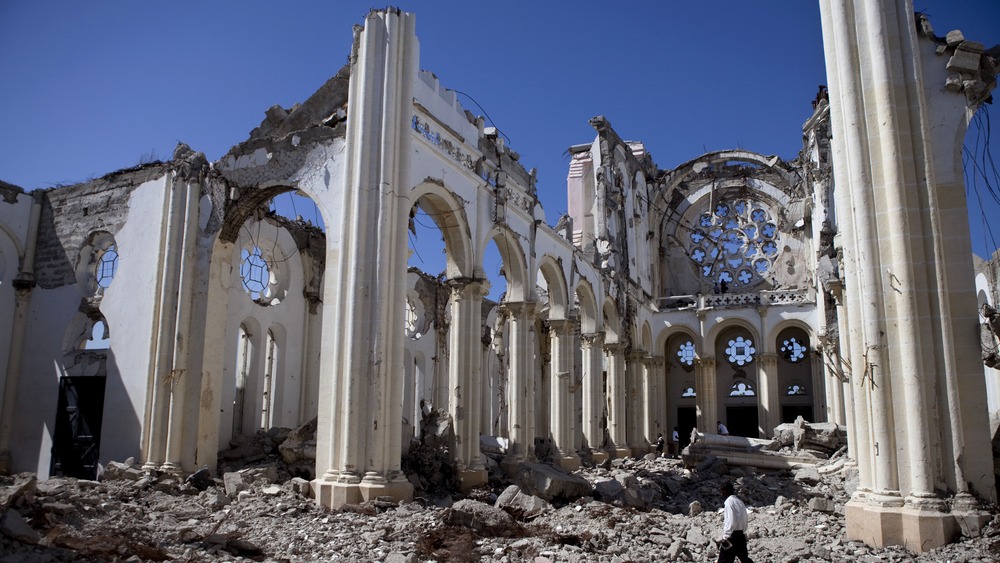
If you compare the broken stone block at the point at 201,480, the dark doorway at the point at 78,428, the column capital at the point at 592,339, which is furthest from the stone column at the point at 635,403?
the dark doorway at the point at 78,428

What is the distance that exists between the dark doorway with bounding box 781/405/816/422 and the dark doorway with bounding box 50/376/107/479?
23.8 metres

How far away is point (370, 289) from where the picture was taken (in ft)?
41.8

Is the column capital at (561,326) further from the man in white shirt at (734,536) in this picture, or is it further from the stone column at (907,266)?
the man in white shirt at (734,536)

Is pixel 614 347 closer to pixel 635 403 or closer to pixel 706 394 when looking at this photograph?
pixel 635 403

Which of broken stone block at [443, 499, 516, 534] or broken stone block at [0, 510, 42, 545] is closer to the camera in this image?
broken stone block at [0, 510, 42, 545]

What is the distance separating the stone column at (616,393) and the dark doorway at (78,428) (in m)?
15.4

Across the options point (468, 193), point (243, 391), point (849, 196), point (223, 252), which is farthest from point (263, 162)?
point (849, 196)

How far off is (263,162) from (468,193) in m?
4.09

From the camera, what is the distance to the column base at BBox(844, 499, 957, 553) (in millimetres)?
8141

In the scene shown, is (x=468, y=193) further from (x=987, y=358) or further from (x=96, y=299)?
(x=987, y=358)

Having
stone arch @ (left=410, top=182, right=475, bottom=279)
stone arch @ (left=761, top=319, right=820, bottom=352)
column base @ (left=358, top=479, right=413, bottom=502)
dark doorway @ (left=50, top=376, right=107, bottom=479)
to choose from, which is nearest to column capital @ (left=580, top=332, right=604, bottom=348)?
stone arch @ (left=410, top=182, right=475, bottom=279)

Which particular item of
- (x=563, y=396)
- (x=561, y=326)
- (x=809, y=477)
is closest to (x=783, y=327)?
(x=561, y=326)

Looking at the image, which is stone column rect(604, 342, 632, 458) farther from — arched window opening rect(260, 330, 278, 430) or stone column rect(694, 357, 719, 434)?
arched window opening rect(260, 330, 278, 430)

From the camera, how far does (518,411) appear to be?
18.1 meters
